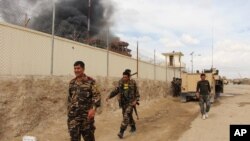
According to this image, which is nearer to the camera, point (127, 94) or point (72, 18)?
point (127, 94)

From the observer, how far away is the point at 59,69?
49.7 feet

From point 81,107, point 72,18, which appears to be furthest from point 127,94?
point 72,18

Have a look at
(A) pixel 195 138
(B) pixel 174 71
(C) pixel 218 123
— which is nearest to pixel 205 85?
(C) pixel 218 123

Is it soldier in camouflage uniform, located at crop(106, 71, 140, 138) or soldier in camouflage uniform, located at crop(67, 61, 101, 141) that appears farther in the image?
soldier in camouflage uniform, located at crop(106, 71, 140, 138)

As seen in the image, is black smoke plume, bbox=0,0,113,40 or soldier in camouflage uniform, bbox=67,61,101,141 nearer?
soldier in camouflage uniform, bbox=67,61,101,141

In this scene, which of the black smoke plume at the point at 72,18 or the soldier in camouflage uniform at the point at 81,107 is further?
the black smoke plume at the point at 72,18

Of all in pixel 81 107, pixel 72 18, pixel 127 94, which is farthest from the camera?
pixel 72 18

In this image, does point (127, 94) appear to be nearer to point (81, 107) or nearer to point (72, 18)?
point (81, 107)

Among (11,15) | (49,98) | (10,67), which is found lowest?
(49,98)

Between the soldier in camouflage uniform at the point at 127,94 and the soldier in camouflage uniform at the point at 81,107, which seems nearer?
the soldier in camouflage uniform at the point at 81,107

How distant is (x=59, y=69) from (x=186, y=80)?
15.0 meters

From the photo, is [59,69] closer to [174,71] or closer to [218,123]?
[218,123]

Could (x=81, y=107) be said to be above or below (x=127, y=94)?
below

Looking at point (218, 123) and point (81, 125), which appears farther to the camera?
point (218, 123)
